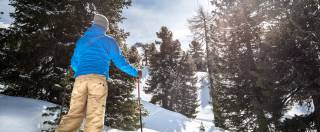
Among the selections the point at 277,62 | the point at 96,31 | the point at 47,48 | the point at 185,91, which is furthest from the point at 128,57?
the point at 185,91

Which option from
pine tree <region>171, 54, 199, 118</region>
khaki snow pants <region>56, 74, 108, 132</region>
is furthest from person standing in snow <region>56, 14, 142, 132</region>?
pine tree <region>171, 54, 199, 118</region>

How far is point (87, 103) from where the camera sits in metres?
5.06

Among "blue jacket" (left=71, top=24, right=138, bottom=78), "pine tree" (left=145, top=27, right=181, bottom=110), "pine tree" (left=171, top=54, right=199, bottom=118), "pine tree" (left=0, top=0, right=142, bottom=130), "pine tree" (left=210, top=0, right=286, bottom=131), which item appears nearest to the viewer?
"blue jacket" (left=71, top=24, right=138, bottom=78)

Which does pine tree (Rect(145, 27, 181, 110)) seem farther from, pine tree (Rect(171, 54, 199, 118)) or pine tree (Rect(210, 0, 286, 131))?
pine tree (Rect(210, 0, 286, 131))

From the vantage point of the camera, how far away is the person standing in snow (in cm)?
498

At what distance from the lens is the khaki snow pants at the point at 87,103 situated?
16.3 feet

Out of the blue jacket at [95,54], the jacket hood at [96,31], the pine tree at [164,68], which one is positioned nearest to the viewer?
the blue jacket at [95,54]

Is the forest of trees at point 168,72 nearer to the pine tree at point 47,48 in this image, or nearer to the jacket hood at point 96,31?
the pine tree at point 47,48

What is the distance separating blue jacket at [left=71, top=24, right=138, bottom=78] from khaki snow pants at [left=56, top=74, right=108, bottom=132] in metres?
0.14

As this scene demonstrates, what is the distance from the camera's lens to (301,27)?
33.9 feet

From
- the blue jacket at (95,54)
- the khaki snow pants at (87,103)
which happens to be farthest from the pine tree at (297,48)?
the khaki snow pants at (87,103)

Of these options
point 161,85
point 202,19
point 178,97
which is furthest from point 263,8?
point 178,97

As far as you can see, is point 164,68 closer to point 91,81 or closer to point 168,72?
point 168,72

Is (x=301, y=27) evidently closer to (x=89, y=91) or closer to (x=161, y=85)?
(x=89, y=91)
